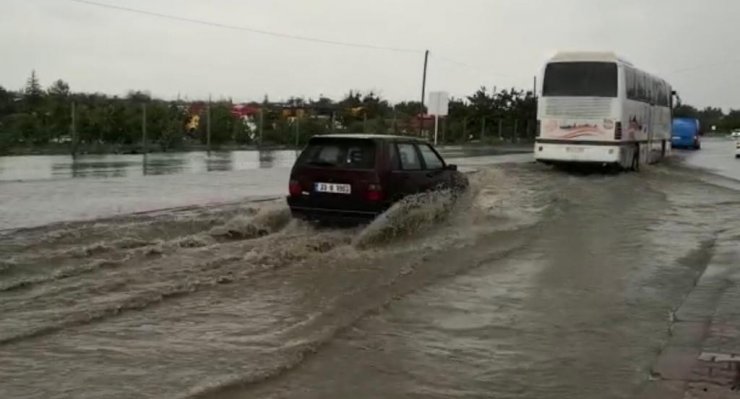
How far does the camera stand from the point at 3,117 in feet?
93.4

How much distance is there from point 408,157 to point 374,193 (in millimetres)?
1288

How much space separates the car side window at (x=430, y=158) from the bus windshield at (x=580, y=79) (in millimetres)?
11622

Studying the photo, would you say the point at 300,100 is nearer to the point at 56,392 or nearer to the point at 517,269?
the point at 517,269

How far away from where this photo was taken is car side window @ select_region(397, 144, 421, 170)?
1226 cm

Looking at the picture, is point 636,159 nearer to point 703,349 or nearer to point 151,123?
point 151,123

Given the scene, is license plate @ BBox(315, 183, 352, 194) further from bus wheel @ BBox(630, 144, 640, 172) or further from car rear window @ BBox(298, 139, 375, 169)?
bus wheel @ BBox(630, 144, 640, 172)

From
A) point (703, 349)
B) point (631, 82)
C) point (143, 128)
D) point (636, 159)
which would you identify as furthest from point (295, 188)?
point (143, 128)

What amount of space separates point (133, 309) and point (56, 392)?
2.13m

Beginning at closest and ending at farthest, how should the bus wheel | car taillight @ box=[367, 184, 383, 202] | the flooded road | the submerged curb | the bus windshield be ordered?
the submerged curb → car taillight @ box=[367, 184, 383, 202] → the flooded road → the bus windshield → the bus wheel

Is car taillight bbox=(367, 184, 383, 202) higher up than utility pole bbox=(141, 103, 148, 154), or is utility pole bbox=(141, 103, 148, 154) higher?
utility pole bbox=(141, 103, 148, 154)

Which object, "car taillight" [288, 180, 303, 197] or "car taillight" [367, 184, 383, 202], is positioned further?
"car taillight" [288, 180, 303, 197]

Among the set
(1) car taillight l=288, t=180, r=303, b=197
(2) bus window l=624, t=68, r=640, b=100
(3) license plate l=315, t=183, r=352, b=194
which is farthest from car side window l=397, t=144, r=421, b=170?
(2) bus window l=624, t=68, r=640, b=100

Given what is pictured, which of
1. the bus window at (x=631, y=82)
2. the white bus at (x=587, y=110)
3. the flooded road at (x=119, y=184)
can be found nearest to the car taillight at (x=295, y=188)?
the flooded road at (x=119, y=184)

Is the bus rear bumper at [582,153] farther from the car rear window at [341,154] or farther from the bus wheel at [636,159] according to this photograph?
the car rear window at [341,154]
